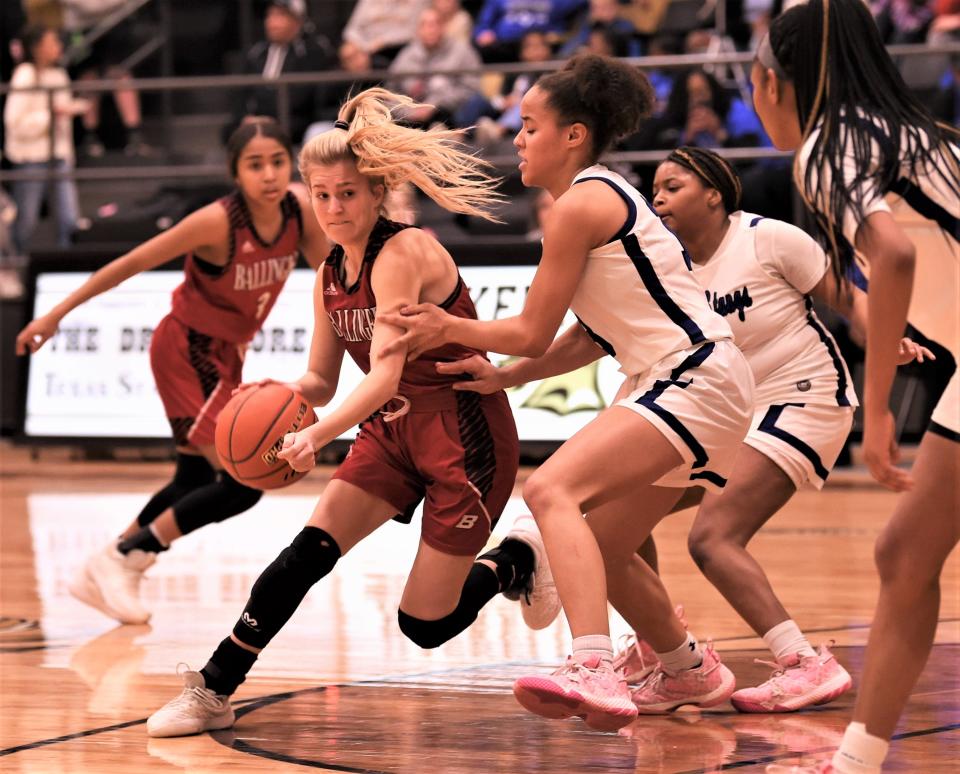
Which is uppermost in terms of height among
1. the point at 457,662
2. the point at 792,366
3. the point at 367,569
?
the point at 792,366

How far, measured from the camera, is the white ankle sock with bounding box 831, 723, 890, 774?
2.81m

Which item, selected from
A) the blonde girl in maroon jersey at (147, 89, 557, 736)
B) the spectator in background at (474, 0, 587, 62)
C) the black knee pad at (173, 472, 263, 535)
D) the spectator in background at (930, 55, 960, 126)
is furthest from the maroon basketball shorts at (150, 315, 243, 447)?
the spectator in background at (474, 0, 587, 62)

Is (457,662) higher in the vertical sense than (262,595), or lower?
lower

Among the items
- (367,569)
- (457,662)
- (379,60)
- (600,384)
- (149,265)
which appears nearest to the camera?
(457,662)

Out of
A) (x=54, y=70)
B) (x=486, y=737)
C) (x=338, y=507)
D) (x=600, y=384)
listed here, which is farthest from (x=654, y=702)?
(x=54, y=70)

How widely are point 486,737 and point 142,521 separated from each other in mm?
2248

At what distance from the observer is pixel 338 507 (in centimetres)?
369

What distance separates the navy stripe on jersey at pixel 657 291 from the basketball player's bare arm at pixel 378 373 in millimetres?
518

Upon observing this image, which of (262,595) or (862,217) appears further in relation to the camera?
(262,595)

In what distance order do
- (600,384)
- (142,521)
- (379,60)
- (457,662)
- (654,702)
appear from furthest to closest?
(379,60)
(600,384)
(142,521)
(457,662)
(654,702)

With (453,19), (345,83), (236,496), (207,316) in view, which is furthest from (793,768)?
(453,19)

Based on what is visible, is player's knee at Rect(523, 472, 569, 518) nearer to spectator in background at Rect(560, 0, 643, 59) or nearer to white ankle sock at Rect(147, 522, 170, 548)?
white ankle sock at Rect(147, 522, 170, 548)

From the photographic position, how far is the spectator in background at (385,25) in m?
12.1

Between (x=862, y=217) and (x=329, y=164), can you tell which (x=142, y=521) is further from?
(x=862, y=217)
